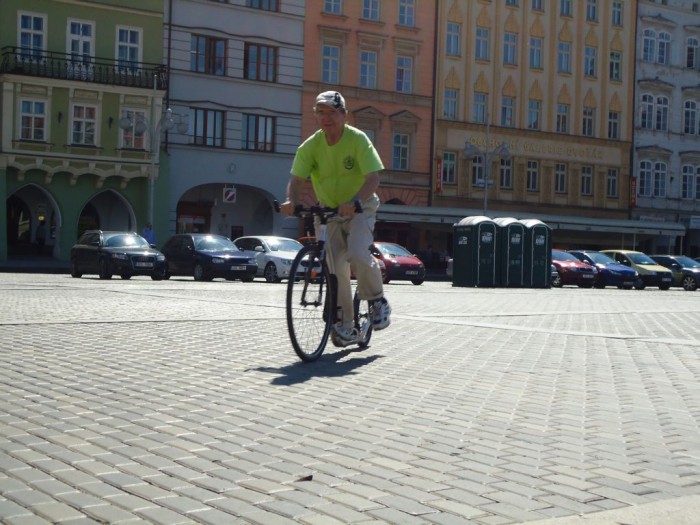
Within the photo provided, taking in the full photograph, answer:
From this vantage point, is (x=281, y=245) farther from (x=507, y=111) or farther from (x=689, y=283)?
(x=507, y=111)

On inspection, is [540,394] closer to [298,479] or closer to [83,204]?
[298,479]

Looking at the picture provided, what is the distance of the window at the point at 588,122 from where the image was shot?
202 ft

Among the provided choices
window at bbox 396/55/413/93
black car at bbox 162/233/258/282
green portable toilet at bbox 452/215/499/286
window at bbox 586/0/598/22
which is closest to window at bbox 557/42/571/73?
window at bbox 586/0/598/22

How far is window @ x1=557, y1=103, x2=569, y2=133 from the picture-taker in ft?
199

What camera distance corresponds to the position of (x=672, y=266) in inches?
1789

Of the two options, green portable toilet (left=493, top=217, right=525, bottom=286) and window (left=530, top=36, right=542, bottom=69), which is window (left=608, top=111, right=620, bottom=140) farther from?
green portable toilet (left=493, top=217, right=525, bottom=286)

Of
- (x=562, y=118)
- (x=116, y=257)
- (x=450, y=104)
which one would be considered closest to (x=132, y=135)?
(x=116, y=257)

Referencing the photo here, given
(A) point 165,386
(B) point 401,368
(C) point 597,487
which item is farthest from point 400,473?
(B) point 401,368

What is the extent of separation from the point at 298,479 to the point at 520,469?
998 millimetres

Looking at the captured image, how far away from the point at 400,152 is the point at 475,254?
20.0 m

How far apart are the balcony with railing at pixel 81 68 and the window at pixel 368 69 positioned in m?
10.9

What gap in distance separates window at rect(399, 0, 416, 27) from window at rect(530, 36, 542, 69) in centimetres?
807

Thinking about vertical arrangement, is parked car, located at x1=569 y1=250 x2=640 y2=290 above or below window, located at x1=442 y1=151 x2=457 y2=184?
below

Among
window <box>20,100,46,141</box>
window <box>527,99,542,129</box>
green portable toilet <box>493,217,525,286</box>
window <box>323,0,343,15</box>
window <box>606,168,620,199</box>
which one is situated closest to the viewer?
green portable toilet <box>493,217,525,286</box>
